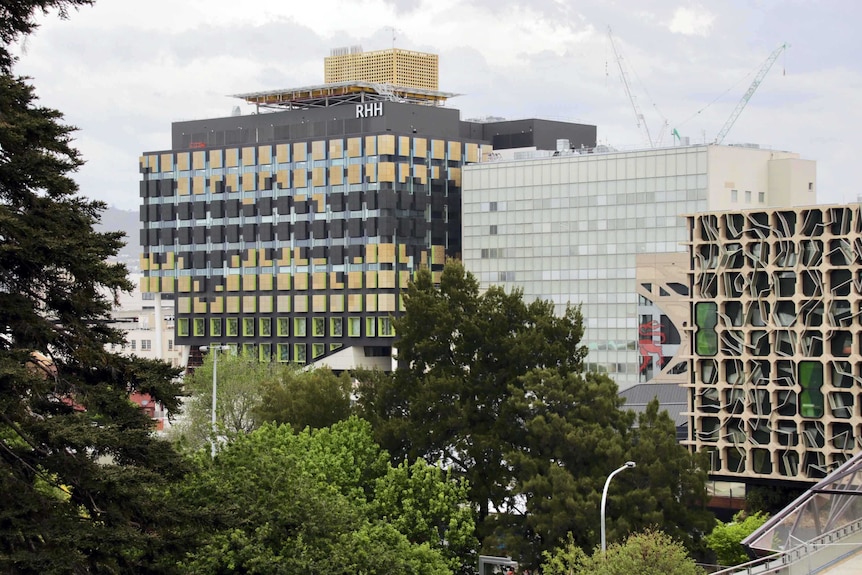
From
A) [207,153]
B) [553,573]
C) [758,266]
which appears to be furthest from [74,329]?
[207,153]

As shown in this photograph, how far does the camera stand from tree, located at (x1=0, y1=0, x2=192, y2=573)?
32.5 metres

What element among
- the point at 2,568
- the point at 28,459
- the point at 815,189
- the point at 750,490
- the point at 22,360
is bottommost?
the point at 750,490

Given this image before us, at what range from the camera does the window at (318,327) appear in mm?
170000

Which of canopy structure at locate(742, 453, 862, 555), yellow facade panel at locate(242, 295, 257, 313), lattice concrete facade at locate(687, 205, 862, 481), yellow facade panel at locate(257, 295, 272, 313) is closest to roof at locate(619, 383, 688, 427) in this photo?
lattice concrete facade at locate(687, 205, 862, 481)

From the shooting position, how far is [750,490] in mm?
90250

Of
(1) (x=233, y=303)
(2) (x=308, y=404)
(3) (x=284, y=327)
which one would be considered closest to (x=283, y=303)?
(3) (x=284, y=327)

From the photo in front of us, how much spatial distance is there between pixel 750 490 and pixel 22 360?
65.3 m

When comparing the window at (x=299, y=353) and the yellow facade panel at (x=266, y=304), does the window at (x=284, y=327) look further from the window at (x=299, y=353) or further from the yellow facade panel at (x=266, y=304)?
the yellow facade panel at (x=266, y=304)

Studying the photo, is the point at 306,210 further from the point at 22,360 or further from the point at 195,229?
the point at 22,360

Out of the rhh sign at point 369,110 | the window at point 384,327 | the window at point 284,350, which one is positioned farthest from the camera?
the window at point 284,350

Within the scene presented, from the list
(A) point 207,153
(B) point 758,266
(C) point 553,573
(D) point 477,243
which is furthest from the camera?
(A) point 207,153

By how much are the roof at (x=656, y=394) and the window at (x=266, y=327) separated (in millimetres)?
51203

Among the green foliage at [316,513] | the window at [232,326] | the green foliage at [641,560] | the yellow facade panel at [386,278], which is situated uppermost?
the yellow facade panel at [386,278]

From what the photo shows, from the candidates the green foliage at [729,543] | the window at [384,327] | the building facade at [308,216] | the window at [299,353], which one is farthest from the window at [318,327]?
the green foliage at [729,543]
